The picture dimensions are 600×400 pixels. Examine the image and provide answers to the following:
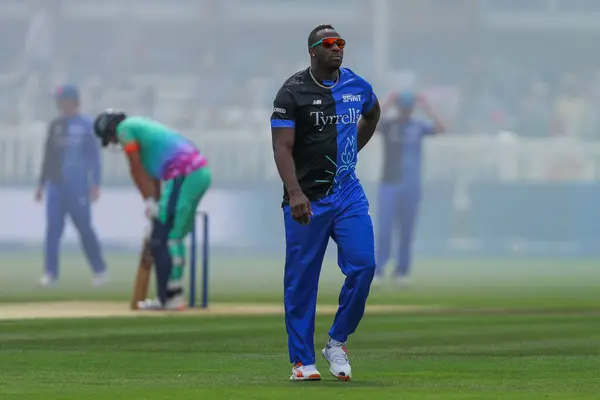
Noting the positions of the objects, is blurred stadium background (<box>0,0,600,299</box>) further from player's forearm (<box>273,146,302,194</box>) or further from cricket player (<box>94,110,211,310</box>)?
player's forearm (<box>273,146,302,194</box>)

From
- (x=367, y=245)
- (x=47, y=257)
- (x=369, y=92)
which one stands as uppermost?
(x=369, y=92)

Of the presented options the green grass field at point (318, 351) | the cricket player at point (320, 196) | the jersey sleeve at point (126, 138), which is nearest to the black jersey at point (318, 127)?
the cricket player at point (320, 196)

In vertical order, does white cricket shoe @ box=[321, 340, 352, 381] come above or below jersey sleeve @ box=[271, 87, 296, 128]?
below

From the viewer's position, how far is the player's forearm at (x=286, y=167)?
31.5ft

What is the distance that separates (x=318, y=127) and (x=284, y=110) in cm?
21

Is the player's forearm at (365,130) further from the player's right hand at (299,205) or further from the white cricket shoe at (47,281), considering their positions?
the white cricket shoe at (47,281)

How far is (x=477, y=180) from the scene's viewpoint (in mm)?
36750

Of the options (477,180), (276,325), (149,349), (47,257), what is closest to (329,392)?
(149,349)

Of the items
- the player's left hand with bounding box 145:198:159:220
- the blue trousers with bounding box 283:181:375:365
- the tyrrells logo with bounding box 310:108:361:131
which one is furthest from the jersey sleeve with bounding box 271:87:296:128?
the player's left hand with bounding box 145:198:159:220

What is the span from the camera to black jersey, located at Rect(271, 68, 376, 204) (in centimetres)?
971

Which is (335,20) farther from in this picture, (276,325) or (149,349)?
(149,349)

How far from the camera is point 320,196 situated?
9789 millimetres

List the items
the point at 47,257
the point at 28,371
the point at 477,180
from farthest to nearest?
the point at 477,180 → the point at 47,257 → the point at 28,371

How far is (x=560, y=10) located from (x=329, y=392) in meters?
32.7
